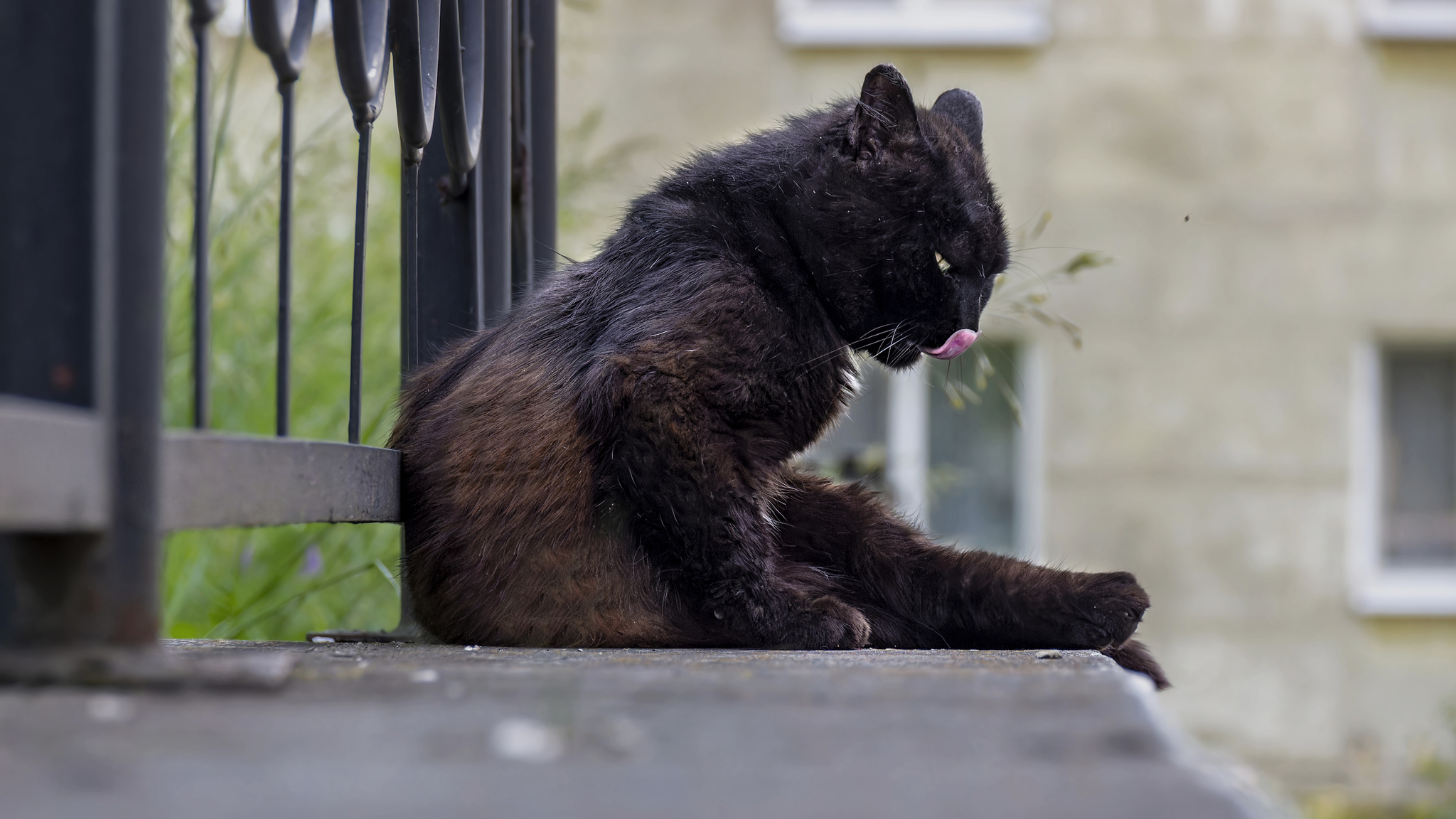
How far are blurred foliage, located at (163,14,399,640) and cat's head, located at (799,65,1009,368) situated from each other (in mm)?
710

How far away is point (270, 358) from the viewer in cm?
244

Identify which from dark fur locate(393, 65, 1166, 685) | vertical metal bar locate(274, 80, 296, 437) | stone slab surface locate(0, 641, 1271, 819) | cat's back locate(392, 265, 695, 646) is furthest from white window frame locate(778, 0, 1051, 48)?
stone slab surface locate(0, 641, 1271, 819)

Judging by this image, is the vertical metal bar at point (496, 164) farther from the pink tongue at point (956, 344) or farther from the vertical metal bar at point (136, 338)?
the vertical metal bar at point (136, 338)

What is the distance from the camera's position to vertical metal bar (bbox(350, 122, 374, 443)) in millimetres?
1254

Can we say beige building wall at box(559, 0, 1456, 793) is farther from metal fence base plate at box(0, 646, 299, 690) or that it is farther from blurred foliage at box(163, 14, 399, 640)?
metal fence base plate at box(0, 646, 299, 690)

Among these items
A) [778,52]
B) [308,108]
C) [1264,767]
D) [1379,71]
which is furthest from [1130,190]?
[308,108]

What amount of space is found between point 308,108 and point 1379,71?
3791 millimetres

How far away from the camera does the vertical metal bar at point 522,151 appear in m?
1.97

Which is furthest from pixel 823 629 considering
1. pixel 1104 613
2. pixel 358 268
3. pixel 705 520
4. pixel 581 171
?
pixel 581 171

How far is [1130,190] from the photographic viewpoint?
16.2 ft

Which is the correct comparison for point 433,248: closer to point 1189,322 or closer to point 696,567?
point 696,567

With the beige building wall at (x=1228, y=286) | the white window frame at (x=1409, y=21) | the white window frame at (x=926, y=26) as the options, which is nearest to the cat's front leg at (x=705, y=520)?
the beige building wall at (x=1228, y=286)

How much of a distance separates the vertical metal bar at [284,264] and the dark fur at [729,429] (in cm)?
30

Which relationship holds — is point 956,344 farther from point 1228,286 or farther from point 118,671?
point 1228,286
